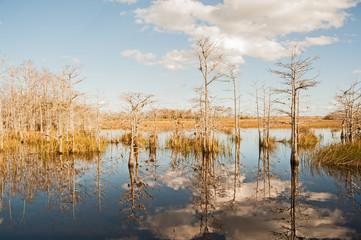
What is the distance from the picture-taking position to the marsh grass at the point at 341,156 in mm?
13797

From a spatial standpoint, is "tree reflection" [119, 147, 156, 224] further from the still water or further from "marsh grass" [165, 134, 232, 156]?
"marsh grass" [165, 134, 232, 156]

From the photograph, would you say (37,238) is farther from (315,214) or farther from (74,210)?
(315,214)

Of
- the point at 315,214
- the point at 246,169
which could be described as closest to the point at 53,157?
the point at 246,169

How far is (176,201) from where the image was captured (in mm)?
8883

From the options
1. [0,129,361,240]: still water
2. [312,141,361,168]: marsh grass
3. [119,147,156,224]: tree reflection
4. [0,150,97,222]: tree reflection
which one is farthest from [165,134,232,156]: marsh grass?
[0,150,97,222]: tree reflection

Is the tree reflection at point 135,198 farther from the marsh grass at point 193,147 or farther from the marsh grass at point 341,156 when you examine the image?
the marsh grass at point 341,156

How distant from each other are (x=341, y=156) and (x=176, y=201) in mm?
11358

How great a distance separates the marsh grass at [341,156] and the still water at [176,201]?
999 mm

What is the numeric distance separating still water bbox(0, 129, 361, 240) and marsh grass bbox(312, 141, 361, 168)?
999 millimetres

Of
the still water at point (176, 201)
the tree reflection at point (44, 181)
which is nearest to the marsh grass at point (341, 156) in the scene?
the still water at point (176, 201)

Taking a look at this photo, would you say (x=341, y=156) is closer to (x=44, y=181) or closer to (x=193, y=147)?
(x=193, y=147)

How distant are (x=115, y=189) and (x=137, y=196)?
1.48m

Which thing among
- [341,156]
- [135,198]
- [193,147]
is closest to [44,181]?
[135,198]

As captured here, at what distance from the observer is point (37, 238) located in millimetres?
6086
